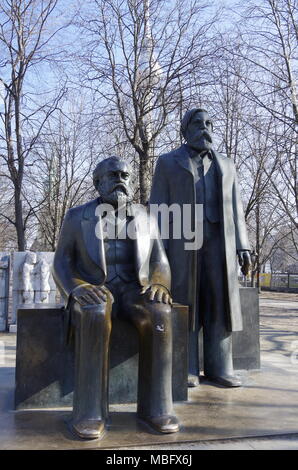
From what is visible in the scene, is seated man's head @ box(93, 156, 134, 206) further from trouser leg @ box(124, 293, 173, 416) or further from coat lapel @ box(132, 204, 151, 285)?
trouser leg @ box(124, 293, 173, 416)

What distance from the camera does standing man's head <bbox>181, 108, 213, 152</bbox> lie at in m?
4.70

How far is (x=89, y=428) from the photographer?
3.07 metres

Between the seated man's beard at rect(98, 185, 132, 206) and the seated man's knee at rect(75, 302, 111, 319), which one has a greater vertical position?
the seated man's beard at rect(98, 185, 132, 206)

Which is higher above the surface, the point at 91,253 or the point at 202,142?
the point at 202,142

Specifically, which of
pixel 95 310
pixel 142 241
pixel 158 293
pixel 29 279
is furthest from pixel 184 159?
pixel 29 279

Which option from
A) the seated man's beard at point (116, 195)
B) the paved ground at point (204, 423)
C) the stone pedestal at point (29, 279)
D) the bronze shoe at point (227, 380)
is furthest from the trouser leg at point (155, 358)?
the stone pedestal at point (29, 279)

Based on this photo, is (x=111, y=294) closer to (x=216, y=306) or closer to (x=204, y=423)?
(x=204, y=423)

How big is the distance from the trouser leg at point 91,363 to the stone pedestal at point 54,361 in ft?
2.15

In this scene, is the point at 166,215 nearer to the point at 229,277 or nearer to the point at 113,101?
the point at 229,277

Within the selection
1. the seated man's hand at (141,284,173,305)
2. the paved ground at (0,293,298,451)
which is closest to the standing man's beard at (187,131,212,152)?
the seated man's hand at (141,284,173,305)

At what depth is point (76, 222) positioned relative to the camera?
3.78m

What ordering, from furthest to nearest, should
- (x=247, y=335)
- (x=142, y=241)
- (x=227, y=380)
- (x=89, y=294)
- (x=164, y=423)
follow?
A: (x=247, y=335)
(x=227, y=380)
(x=142, y=241)
(x=89, y=294)
(x=164, y=423)

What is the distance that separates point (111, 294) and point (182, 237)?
1328 mm

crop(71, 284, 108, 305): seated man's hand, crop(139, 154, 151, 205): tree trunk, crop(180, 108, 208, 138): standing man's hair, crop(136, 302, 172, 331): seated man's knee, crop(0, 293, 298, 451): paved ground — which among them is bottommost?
crop(0, 293, 298, 451): paved ground
